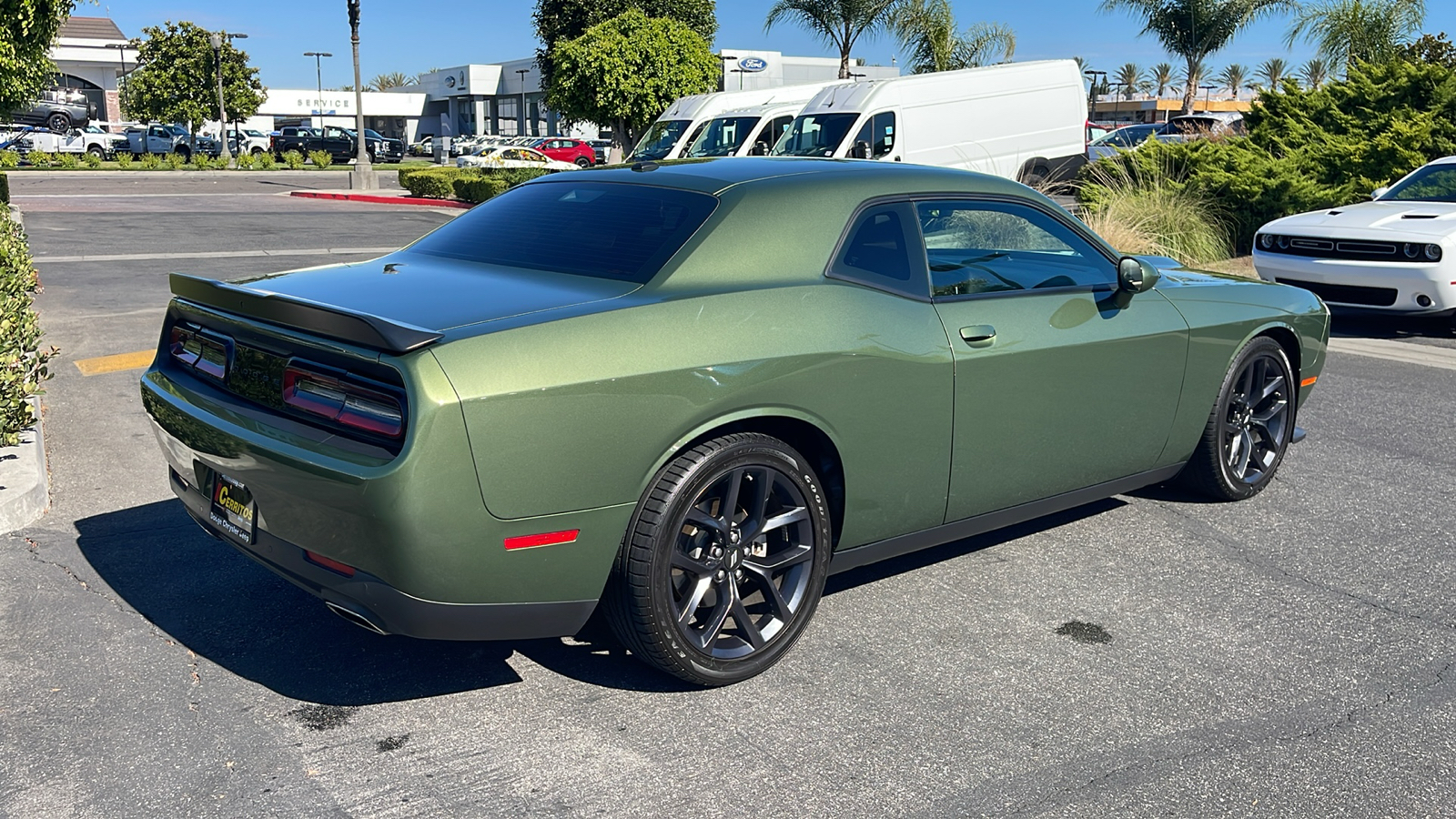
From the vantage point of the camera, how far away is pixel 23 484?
16.9 feet

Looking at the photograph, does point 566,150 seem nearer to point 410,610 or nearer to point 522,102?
point 522,102

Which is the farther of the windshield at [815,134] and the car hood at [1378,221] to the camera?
the windshield at [815,134]

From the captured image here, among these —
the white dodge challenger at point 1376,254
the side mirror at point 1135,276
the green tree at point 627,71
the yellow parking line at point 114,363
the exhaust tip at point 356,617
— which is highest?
the green tree at point 627,71

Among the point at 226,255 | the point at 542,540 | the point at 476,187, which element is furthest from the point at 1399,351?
the point at 476,187

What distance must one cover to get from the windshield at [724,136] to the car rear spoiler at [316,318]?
19851mm

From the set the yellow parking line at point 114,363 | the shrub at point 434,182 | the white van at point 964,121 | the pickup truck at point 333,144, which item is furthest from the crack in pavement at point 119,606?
the pickup truck at point 333,144

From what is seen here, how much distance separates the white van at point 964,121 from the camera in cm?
2056

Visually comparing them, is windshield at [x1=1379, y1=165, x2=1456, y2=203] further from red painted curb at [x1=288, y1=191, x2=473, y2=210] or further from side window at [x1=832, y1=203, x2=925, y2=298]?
red painted curb at [x1=288, y1=191, x2=473, y2=210]

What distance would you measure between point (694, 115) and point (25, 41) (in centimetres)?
1545

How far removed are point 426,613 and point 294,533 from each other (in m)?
0.47

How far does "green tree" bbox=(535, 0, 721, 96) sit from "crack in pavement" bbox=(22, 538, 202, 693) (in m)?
35.9

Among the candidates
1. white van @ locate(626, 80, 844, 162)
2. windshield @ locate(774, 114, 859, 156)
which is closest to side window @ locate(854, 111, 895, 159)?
windshield @ locate(774, 114, 859, 156)

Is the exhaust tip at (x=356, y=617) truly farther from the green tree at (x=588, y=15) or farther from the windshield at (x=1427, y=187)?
the green tree at (x=588, y=15)

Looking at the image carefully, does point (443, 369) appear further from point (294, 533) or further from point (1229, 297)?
point (1229, 297)
